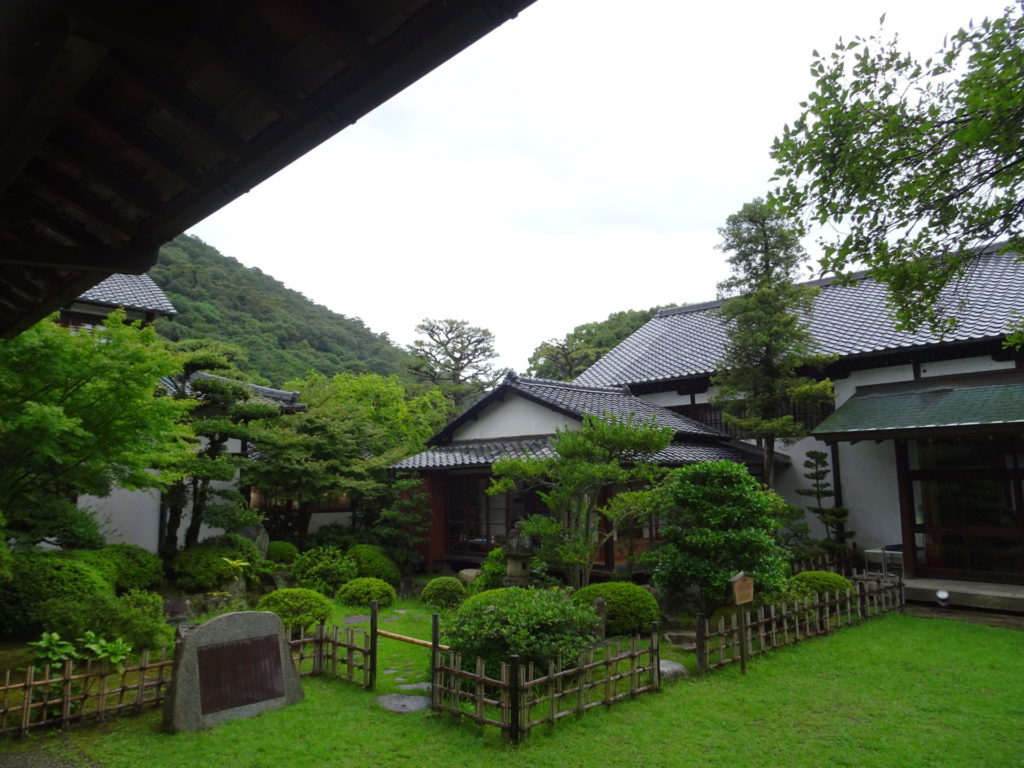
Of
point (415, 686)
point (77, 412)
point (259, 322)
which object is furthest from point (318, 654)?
point (259, 322)

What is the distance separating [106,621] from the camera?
7914 millimetres

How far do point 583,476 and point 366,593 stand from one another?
6.05m

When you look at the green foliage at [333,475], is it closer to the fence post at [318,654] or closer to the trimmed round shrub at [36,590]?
the trimmed round shrub at [36,590]

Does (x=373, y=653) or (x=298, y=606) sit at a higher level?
(x=298, y=606)

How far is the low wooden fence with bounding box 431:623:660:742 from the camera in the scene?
6.63 metres

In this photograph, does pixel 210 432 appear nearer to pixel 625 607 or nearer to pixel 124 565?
pixel 124 565

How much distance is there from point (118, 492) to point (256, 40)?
14259mm

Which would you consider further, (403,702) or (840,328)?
(840,328)

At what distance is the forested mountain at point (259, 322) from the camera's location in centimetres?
3734

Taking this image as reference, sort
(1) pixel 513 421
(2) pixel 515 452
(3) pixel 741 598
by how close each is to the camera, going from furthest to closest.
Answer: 1. (1) pixel 513 421
2. (2) pixel 515 452
3. (3) pixel 741 598

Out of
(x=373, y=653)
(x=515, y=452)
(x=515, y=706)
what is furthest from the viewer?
(x=515, y=452)

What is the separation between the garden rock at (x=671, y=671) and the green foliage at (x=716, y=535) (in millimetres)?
1797

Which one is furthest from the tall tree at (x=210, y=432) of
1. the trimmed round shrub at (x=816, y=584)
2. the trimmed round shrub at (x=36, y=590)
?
the trimmed round shrub at (x=816, y=584)

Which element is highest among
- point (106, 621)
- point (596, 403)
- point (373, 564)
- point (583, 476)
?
point (596, 403)
